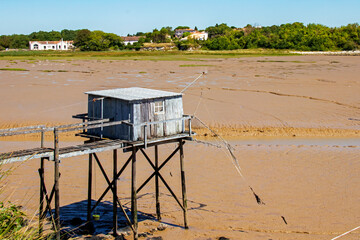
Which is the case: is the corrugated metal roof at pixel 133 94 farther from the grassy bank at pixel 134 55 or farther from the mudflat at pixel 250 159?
the grassy bank at pixel 134 55

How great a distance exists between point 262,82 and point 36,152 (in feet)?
120

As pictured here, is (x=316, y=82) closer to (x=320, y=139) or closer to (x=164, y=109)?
(x=320, y=139)

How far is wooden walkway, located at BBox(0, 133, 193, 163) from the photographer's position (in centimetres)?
1103

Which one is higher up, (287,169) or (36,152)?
(36,152)

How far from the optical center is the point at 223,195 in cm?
1745

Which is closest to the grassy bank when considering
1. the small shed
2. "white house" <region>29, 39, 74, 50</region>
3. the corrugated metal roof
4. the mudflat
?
the mudflat

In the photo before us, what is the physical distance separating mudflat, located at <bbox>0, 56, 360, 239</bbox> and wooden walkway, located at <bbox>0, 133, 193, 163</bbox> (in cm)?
131

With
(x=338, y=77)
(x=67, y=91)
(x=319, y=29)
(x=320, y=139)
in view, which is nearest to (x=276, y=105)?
(x=320, y=139)

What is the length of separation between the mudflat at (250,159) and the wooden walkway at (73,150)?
1.31 metres

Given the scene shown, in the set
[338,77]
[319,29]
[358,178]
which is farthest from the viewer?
[319,29]

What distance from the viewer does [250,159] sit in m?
21.8

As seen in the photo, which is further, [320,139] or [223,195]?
[320,139]

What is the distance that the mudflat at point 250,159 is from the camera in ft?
50.9

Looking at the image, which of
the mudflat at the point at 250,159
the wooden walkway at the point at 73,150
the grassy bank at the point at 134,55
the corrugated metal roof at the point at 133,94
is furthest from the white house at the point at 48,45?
the wooden walkway at the point at 73,150
